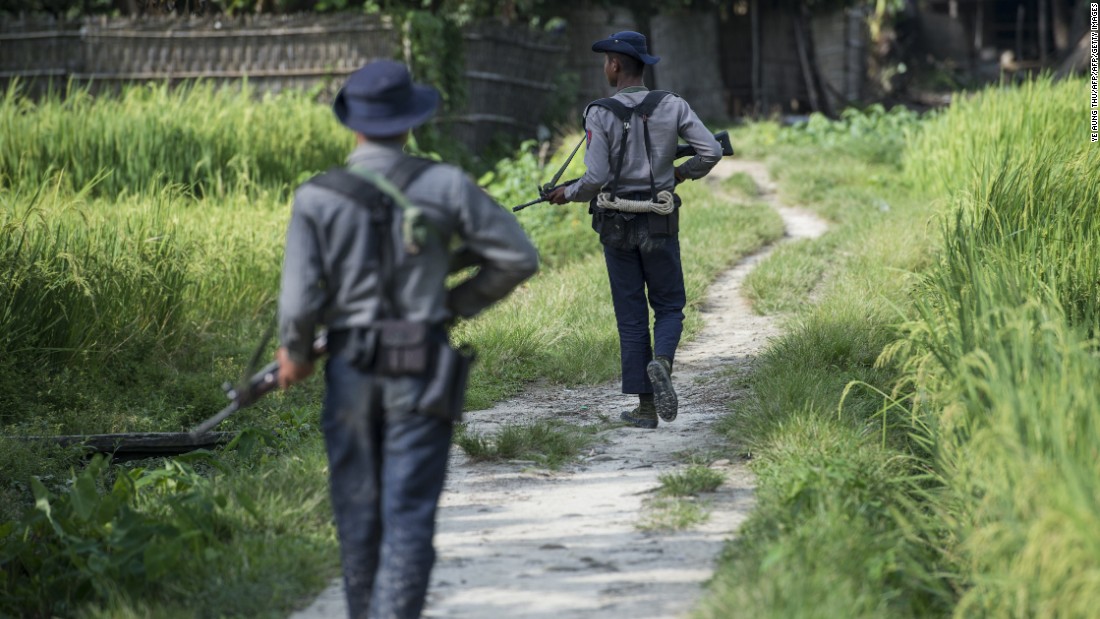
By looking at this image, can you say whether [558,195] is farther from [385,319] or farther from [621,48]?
[385,319]

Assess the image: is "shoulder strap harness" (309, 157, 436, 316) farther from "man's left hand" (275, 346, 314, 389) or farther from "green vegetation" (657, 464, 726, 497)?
"green vegetation" (657, 464, 726, 497)

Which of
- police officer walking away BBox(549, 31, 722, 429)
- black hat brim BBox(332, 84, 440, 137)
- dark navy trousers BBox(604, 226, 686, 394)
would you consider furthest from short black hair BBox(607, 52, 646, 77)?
black hat brim BBox(332, 84, 440, 137)

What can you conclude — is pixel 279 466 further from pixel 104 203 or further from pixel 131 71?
pixel 131 71

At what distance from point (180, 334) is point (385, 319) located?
4.69 m

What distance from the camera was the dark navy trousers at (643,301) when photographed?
231 inches

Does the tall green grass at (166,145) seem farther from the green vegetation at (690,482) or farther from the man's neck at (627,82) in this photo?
the green vegetation at (690,482)

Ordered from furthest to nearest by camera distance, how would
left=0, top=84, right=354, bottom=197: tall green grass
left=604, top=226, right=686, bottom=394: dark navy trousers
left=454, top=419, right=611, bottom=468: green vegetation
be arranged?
left=0, top=84, right=354, bottom=197: tall green grass < left=604, top=226, right=686, bottom=394: dark navy trousers < left=454, top=419, right=611, bottom=468: green vegetation

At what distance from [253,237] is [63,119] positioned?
3.11 m

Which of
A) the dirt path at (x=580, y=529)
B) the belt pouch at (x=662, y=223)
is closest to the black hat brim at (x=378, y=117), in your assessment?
the dirt path at (x=580, y=529)

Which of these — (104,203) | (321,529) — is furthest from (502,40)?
(321,529)

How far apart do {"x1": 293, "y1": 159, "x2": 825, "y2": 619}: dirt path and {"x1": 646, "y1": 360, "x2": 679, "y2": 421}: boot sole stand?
15 centimetres

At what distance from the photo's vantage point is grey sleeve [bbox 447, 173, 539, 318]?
11.3 feet

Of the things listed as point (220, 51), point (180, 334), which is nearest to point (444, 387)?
point (180, 334)

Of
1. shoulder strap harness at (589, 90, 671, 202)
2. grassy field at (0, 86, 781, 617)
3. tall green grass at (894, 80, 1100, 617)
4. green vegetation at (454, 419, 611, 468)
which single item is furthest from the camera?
shoulder strap harness at (589, 90, 671, 202)
